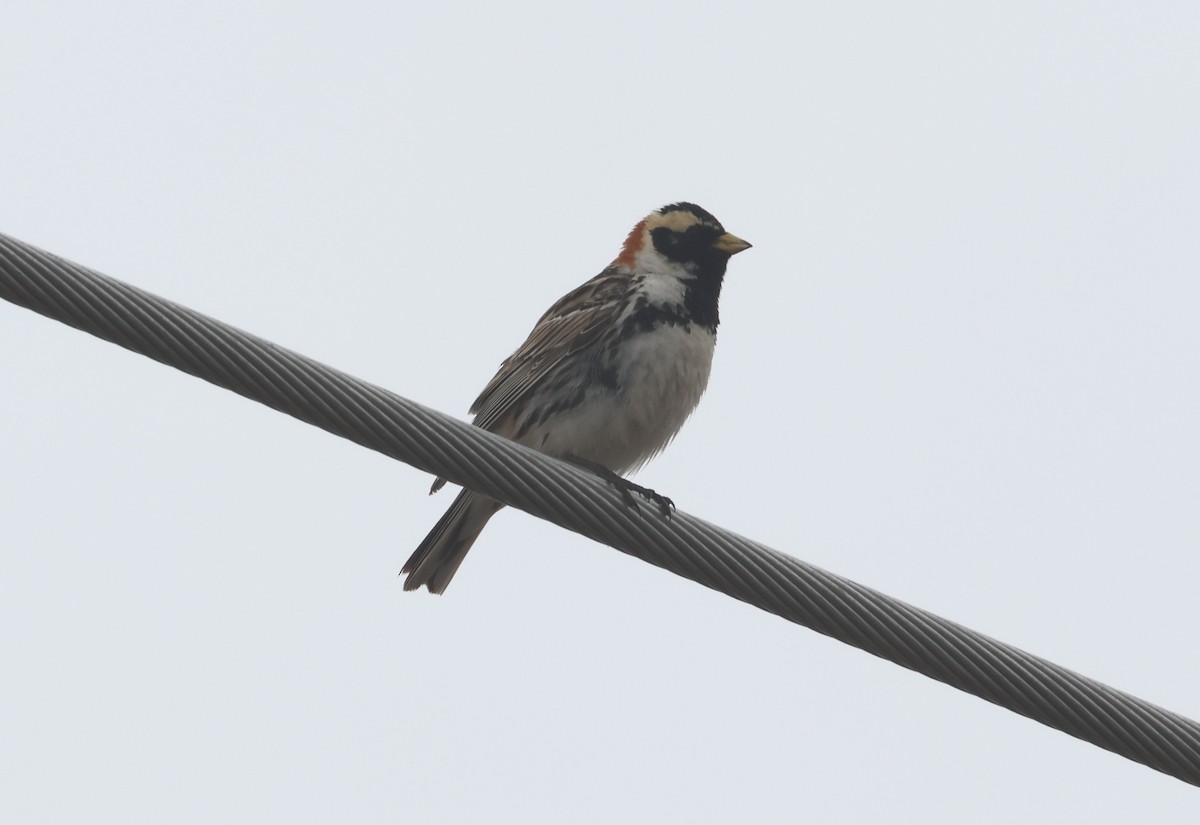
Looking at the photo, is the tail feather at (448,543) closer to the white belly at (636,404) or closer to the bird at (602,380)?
the bird at (602,380)

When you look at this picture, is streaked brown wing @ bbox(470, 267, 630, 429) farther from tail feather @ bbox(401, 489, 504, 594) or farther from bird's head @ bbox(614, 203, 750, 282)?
tail feather @ bbox(401, 489, 504, 594)

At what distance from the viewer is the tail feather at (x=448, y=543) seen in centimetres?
761

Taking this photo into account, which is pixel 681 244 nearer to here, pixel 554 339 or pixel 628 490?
pixel 554 339

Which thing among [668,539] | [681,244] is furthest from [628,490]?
[681,244]

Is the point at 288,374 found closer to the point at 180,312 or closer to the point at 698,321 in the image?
the point at 180,312

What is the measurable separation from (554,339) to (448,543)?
1060 millimetres

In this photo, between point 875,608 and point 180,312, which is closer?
point 180,312

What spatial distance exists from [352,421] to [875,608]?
157 cm

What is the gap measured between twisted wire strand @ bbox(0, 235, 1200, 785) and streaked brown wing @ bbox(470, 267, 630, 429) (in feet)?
8.23

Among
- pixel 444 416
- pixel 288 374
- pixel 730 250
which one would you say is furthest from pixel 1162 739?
pixel 730 250

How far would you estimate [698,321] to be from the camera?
301 inches

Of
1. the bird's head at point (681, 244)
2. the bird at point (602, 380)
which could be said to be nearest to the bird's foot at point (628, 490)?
the bird at point (602, 380)

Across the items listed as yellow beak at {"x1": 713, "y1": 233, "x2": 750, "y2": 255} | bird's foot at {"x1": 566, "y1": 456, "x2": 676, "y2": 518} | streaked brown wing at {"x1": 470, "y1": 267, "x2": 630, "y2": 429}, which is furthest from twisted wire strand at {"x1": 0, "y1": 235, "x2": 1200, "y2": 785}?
yellow beak at {"x1": 713, "y1": 233, "x2": 750, "y2": 255}

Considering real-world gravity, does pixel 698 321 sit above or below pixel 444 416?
above
